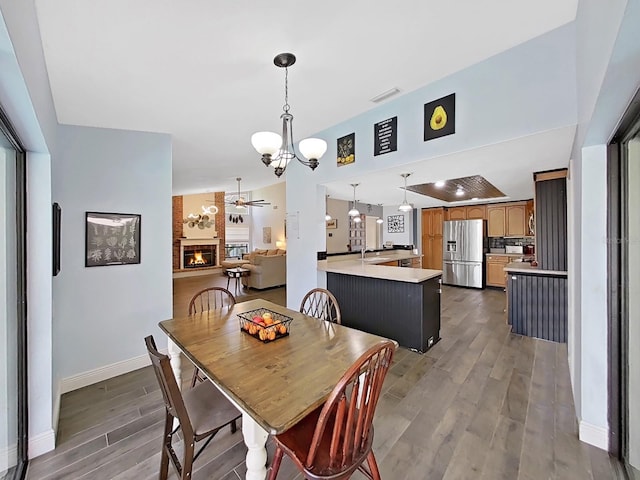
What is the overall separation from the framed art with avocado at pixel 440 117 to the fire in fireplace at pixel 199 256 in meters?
8.72

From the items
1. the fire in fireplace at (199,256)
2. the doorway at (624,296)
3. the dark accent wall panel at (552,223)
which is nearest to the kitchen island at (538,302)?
the dark accent wall panel at (552,223)

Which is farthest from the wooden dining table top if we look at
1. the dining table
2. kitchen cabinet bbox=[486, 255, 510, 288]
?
kitchen cabinet bbox=[486, 255, 510, 288]

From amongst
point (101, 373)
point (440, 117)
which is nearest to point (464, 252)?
point (440, 117)

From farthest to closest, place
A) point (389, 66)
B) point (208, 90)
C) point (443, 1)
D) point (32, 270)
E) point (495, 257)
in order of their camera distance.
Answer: point (495, 257), point (208, 90), point (389, 66), point (32, 270), point (443, 1)

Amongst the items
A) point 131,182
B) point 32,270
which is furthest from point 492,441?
point 131,182

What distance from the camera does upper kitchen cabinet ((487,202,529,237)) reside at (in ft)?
20.0

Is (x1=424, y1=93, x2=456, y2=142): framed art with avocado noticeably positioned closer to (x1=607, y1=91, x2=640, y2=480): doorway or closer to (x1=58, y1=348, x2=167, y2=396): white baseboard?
(x1=607, y1=91, x2=640, y2=480): doorway

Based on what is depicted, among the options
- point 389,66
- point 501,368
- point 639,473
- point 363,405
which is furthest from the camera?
point 501,368

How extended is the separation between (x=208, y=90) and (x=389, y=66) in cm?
141

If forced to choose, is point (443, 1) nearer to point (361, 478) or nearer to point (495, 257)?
point (361, 478)

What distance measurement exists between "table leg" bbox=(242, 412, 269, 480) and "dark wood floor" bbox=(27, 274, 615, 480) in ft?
1.82

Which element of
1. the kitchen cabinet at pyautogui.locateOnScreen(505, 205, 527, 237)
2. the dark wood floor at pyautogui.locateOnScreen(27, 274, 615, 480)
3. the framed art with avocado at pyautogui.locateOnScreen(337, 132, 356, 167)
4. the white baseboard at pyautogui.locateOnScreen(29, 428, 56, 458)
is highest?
the framed art with avocado at pyautogui.locateOnScreen(337, 132, 356, 167)

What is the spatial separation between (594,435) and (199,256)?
983 centimetres

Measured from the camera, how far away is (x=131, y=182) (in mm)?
2686
